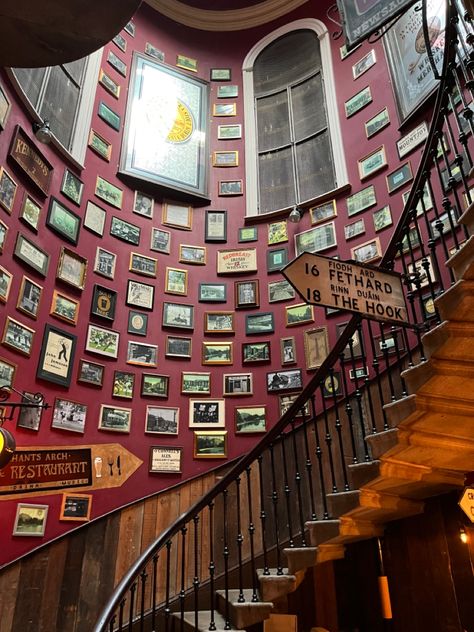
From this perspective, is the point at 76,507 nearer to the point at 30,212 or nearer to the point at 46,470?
the point at 46,470

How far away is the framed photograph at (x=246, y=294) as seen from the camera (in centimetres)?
645

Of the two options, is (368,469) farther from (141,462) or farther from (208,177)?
(208,177)

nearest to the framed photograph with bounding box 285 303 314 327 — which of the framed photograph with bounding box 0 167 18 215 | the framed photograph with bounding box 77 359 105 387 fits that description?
the framed photograph with bounding box 77 359 105 387

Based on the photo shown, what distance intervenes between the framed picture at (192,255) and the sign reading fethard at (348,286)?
3.80 m

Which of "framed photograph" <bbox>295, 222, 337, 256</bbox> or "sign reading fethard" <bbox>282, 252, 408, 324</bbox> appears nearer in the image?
"sign reading fethard" <bbox>282, 252, 408, 324</bbox>

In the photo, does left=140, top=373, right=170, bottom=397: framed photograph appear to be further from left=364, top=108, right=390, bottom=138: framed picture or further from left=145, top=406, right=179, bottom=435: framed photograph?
left=364, top=108, right=390, bottom=138: framed picture

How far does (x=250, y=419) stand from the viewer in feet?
19.0

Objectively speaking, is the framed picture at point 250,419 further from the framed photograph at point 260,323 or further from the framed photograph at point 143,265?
the framed photograph at point 143,265

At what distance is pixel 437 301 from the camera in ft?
9.21

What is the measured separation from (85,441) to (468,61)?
14.6 ft

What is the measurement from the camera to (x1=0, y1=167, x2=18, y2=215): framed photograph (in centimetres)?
489

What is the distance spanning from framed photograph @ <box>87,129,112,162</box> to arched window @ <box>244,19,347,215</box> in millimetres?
1992

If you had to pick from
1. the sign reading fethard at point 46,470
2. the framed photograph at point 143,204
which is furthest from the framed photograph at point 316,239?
the sign reading fethard at point 46,470

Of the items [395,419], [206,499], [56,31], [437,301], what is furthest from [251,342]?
[56,31]
